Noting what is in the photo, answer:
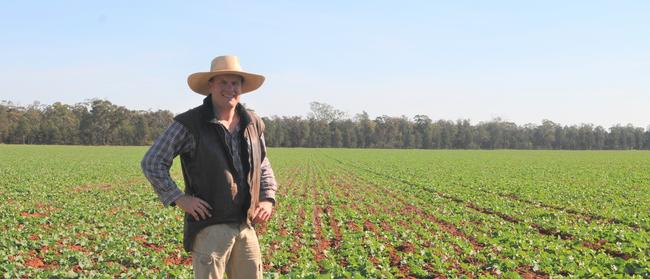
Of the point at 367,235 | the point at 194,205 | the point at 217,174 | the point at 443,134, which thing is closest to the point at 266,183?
the point at 217,174

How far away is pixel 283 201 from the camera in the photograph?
750 inches

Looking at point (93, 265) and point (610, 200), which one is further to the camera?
point (610, 200)

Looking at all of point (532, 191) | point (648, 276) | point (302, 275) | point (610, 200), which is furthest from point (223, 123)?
point (532, 191)

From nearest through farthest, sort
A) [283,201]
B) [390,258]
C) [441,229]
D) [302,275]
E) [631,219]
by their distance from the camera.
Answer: [302,275], [390,258], [441,229], [631,219], [283,201]

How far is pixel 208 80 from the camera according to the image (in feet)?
12.0

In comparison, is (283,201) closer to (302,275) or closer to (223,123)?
(302,275)

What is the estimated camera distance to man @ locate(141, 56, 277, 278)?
3.27 meters

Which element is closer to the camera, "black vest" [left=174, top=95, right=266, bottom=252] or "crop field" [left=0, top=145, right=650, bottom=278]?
"black vest" [left=174, top=95, right=266, bottom=252]

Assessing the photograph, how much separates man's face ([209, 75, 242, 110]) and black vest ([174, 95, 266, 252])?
0.23 ft

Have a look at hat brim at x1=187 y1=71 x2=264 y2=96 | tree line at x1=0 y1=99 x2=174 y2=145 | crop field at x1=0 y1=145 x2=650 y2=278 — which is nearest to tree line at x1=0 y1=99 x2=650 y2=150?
tree line at x1=0 y1=99 x2=174 y2=145

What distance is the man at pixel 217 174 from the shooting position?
3266 mm

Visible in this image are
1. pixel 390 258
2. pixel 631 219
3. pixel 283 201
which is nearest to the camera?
pixel 390 258

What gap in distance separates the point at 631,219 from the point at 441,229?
19.0ft

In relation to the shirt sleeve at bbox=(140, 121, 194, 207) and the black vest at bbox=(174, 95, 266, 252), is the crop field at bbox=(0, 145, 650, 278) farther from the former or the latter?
the shirt sleeve at bbox=(140, 121, 194, 207)
